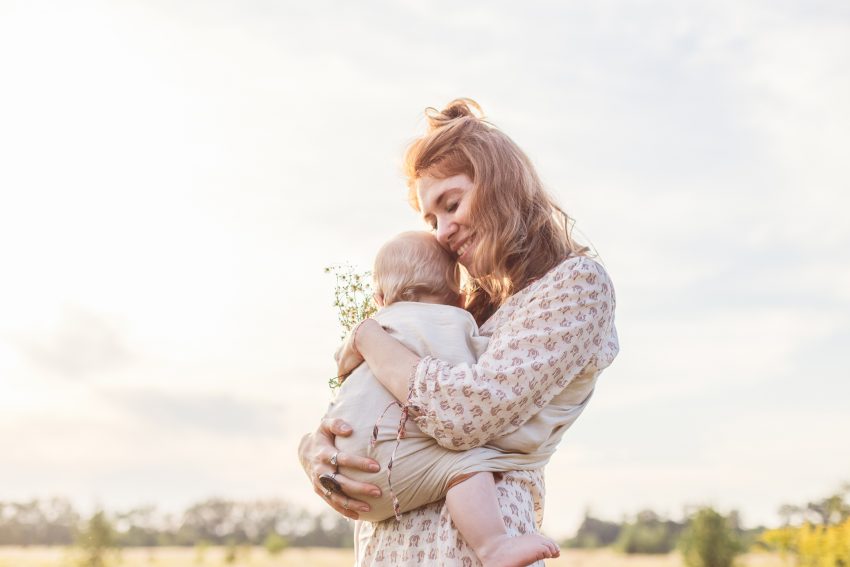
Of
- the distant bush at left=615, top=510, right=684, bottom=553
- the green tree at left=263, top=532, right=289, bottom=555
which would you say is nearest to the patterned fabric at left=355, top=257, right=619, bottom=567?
the distant bush at left=615, top=510, right=684, bottom=553

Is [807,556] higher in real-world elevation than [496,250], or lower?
lower

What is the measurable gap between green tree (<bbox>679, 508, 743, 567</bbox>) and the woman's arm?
438 inches

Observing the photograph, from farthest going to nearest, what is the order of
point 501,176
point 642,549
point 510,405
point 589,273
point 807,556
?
point 642,549 → point 807,556 → point 501,176 → point 589,273 → point 510,405

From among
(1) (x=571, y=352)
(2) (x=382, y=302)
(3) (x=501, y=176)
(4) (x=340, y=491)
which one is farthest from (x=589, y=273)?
(4) (x=340, y=491)

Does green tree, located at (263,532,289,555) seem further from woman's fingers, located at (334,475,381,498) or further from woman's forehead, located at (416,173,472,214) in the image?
woman's fingers, located at (334,475,381,498)

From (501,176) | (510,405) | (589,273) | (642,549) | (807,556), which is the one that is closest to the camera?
(510,405)

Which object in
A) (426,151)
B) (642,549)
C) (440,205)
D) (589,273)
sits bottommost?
(642,549)

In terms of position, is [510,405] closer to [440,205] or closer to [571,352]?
[571,352]

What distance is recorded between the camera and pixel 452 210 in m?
2.87

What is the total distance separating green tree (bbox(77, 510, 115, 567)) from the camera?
46.7 feet

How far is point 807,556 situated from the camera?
884 centimetres

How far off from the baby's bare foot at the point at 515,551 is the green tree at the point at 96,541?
44.1ft

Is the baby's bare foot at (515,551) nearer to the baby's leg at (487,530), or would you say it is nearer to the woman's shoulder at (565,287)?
the baby's leg at (487,530)

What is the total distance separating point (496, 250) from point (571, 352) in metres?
0.41
